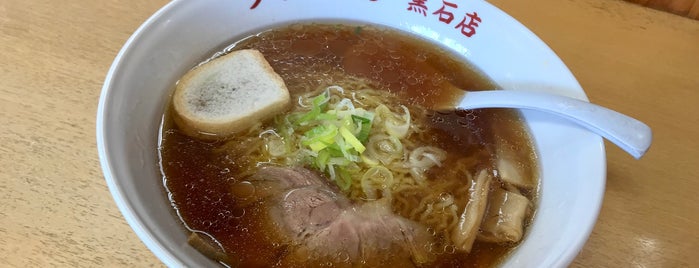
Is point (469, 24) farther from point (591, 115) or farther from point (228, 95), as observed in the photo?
point (228, 95)

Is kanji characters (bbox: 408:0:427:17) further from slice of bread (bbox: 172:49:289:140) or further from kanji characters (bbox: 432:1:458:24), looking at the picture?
slice of bread (bbox: 172:49:289:140)

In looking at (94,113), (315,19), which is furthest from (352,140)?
(94,113)

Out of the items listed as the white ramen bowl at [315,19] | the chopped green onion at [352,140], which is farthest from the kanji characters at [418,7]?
the chopped green onion at [352,140]

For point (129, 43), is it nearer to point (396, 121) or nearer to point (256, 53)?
point (256, 53)

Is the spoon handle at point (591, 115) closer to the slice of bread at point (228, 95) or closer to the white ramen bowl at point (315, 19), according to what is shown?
the white ramen bowl at point (315, 19)

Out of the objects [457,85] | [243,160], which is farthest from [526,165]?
[243,160]

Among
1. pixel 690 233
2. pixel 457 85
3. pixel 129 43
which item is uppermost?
pixel 129 43
